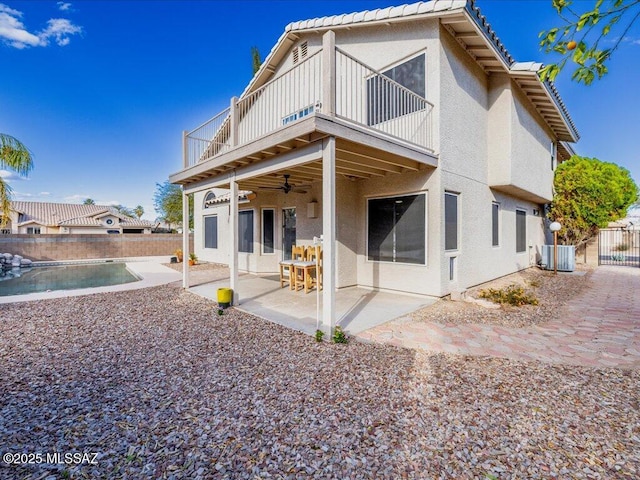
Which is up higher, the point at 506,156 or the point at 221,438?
the point at 506,156

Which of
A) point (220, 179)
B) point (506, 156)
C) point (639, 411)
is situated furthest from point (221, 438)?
point (506, 156)

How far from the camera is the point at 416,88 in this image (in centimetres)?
815

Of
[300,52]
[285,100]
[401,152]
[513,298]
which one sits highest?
[300,52]

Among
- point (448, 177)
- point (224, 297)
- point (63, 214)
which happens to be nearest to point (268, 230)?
point (224, 297)

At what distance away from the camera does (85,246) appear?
68.3ft

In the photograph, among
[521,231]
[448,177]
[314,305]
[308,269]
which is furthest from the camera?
[521,231]

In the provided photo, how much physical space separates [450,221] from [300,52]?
27.8 ft

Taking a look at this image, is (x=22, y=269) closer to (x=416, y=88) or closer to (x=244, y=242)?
(x=244, y=242)

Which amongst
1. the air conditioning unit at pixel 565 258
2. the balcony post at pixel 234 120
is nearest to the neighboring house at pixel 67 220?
the balcony post at pixel 234 120

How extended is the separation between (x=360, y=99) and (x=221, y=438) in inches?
367

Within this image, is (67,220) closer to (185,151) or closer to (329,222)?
(185,151)

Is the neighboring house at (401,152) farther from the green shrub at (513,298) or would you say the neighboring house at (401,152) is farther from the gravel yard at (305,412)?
the gravel yard at (305,412)

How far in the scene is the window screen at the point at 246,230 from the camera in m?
12.6

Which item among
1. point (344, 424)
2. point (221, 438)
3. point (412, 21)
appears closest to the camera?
point (221, 438)
